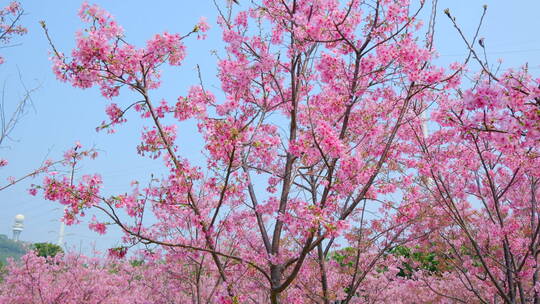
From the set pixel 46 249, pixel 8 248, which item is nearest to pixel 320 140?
pixel 46 249

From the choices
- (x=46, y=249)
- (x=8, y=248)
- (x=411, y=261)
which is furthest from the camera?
(x=8, y=248)

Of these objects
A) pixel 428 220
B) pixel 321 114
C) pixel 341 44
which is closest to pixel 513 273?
pixel 428 220

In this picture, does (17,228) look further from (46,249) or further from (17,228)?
(46,249)

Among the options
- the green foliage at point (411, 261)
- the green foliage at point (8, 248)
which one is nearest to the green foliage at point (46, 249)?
the green foliage at point (411, 261)

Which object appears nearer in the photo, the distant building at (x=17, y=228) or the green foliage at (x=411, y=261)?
the green foliage at (x=411, y=261)

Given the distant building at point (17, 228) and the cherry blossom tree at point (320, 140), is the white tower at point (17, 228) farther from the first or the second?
the cherry blossom tree at point (320, 140)

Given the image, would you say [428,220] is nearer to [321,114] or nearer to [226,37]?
[321,114]

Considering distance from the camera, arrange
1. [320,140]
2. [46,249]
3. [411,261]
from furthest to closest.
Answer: [46,249] < [411,261] < [320,140]

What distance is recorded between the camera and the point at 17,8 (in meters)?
7.75

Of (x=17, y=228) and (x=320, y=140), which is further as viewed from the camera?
(x=17, y=228)

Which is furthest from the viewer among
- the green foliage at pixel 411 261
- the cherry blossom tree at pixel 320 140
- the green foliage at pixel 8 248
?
the green foliage at pixel 8 248

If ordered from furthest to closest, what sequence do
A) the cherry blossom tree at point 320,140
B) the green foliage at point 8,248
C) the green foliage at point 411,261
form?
the green foliage at point 8,248 < the green foliage at point 411,261 < the cherry blossom tree at point 320,140

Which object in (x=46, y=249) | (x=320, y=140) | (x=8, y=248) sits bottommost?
(x=320, y=140)

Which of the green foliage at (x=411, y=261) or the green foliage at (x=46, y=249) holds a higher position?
the green foliage at (x=46, y=249)
